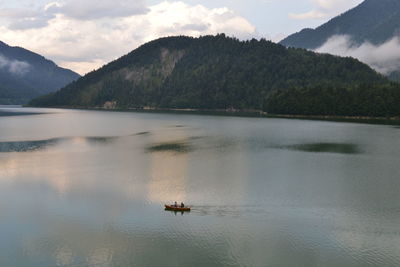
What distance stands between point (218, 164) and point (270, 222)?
4068 centimetres

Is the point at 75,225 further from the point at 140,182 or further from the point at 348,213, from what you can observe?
the point at 348,213

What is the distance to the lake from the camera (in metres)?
42.1

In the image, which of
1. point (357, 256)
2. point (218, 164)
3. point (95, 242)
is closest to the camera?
point (357, 256)

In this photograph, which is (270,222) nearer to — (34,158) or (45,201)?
(45,201)

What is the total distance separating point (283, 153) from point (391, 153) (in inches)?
1141

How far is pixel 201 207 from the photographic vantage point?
57.6 meters

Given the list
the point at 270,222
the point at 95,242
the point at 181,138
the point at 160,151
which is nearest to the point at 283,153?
the point at 160,151

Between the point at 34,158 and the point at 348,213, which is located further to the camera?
the point at 34,158

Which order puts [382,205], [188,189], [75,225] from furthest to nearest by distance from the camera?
[188,189] → [382,205] → [75,225]

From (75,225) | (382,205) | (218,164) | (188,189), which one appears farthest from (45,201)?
(382,205)

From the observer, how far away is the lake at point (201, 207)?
4212 centimetres

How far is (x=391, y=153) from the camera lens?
106 meters

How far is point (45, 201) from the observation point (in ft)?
199

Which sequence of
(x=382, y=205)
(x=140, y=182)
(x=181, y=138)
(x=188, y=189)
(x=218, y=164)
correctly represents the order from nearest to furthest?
(x=382, y=205)
(x=188, y=189)
(x=140, y=182)
(x=218, y=164)
(x=181, y=138)
